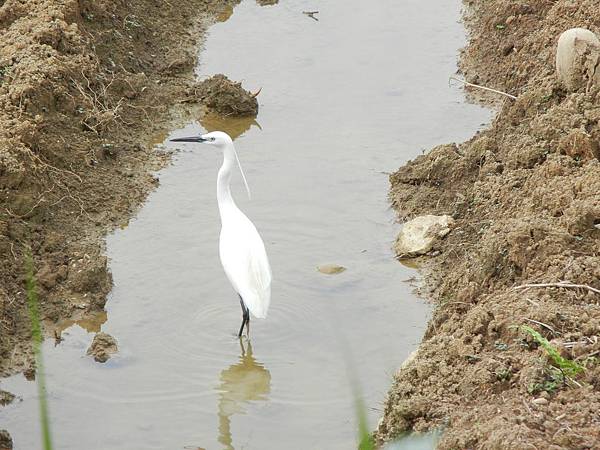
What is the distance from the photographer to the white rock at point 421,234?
9266mm

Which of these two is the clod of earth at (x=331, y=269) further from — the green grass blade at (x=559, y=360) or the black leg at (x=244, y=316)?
the green grass blade at (x=559, y=360)

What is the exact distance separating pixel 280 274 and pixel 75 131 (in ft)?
9.59

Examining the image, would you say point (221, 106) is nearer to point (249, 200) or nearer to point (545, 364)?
point (249, 200)

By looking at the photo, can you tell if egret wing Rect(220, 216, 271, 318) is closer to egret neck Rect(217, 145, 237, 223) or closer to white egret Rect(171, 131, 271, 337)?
white egret Rect(171, 131, 271, 337)

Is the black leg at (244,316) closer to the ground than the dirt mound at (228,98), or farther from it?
closer to the ground

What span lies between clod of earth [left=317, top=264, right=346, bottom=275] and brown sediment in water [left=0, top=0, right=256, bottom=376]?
1.88 meters

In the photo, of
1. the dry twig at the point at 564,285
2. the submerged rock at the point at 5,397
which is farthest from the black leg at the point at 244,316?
the dry twig at the point at 564,285

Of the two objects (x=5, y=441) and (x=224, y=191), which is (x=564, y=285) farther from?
(x=5, y=441)

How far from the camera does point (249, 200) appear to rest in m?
10.3

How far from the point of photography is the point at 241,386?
7.89 metres

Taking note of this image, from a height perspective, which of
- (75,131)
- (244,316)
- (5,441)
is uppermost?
(75,131)

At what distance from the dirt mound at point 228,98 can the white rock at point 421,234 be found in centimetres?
314

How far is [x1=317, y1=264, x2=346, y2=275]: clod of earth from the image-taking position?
361 inches

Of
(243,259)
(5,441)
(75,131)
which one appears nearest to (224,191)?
(243,259)
